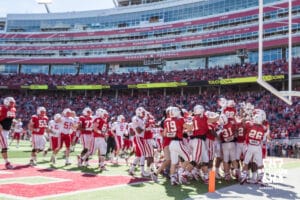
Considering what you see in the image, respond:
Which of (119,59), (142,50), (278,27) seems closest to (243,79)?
(278,27)

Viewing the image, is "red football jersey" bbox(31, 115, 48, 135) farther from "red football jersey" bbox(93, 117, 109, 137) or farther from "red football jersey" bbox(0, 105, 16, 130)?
"red football jersey" bbox(93, 117, 109, 137)

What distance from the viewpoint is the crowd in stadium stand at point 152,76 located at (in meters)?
36.2

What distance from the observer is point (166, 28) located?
163ft

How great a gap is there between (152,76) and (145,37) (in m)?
6.54

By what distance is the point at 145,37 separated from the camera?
2015 inches

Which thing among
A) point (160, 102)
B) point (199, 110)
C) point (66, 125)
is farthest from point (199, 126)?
point (160, 102)

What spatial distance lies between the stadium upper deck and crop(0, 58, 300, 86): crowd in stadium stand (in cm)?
244

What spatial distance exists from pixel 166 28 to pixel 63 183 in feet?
139

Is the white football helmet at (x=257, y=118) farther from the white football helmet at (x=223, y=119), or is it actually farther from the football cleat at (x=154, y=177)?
the football cleat at (x=154, y=177)

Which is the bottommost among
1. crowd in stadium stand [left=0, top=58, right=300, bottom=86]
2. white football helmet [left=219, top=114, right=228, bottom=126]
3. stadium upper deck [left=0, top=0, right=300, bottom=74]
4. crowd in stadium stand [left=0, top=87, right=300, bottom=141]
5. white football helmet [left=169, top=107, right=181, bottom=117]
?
white football helmet [left=219, top=114, right=228, bottom=126]

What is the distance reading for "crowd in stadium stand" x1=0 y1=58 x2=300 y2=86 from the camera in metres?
36.2

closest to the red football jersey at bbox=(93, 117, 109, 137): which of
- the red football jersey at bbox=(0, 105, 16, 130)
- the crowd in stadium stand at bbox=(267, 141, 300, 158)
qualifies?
the red football jersey at bbox=(0, 105, 16, 130)

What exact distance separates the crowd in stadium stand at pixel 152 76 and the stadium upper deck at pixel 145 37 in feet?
8.02

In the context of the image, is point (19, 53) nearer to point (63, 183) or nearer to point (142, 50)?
point (142, 50)
